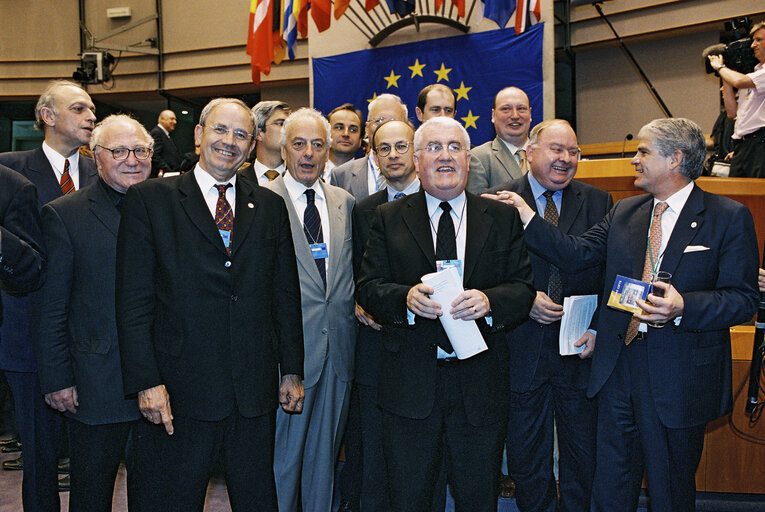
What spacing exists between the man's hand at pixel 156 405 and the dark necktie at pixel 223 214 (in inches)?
21.3

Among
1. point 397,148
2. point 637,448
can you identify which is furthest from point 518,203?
point 637,448

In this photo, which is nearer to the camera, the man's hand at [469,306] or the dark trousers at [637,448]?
the man's hand at [469,306]

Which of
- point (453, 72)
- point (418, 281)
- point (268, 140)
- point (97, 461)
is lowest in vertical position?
point (97, 461)

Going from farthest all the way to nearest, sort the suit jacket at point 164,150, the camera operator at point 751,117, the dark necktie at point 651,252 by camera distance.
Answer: the suit jacket at point 164,150, the camera operator at point 751,117, the dark necktie at point 651,252

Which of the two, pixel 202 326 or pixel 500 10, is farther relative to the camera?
pixel 500 10

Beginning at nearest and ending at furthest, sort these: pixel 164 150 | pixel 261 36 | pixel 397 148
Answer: pixel 397 148, pixel 261 36, pixel 164 150

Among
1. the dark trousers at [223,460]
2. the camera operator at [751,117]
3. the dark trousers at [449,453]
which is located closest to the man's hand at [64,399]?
the dark trousers at [223,460]

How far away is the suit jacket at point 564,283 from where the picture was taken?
2666 mm

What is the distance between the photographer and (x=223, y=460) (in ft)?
7.27

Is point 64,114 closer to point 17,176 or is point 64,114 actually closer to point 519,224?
point 17,176

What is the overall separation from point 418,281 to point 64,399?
1364 millimetres

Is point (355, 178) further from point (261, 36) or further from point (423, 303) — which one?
point (261, 36)

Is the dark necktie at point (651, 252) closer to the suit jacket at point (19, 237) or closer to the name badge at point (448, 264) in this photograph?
the name badge at point (448, 264)

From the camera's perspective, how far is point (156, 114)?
1273 cm
